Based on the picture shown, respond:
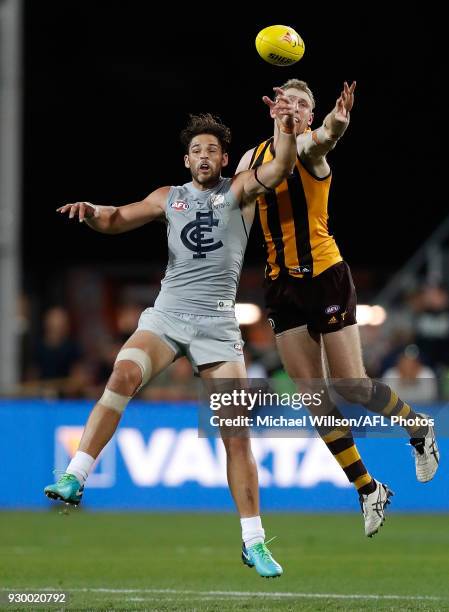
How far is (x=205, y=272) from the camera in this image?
8086 millimetres

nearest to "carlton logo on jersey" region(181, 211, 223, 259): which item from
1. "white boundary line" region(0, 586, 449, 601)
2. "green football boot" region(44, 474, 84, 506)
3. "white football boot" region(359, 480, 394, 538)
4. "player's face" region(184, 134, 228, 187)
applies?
"player's face" region(184, 134, 228, 187)

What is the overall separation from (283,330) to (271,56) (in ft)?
5.99

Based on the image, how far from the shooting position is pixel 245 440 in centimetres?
801

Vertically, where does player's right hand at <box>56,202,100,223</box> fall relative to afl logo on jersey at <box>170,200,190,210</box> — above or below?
below

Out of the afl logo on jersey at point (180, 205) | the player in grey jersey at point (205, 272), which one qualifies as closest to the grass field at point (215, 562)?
the player in grey jersey at point (205, 272)

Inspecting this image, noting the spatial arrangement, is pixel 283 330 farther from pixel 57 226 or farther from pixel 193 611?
pixel 57 226

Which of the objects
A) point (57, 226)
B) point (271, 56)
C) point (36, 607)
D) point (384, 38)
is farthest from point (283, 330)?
point (57, 226)

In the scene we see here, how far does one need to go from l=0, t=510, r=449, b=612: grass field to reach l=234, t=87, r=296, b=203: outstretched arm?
2579 millimetres

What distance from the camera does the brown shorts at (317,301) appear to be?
855 cm

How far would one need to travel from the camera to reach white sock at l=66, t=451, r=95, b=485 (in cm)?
761

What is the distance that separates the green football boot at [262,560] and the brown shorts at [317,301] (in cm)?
154

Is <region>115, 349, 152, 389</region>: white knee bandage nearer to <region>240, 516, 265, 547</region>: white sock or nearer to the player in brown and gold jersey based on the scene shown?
<region>240, 516, 265, 547</region>: white sock

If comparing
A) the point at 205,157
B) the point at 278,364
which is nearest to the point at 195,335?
the point at 205,157

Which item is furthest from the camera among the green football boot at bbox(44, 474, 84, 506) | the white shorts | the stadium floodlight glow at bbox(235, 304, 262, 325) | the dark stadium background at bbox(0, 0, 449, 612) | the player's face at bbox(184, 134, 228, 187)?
the stadium floodlight glow at bbox(235, 304, 262, 325)
